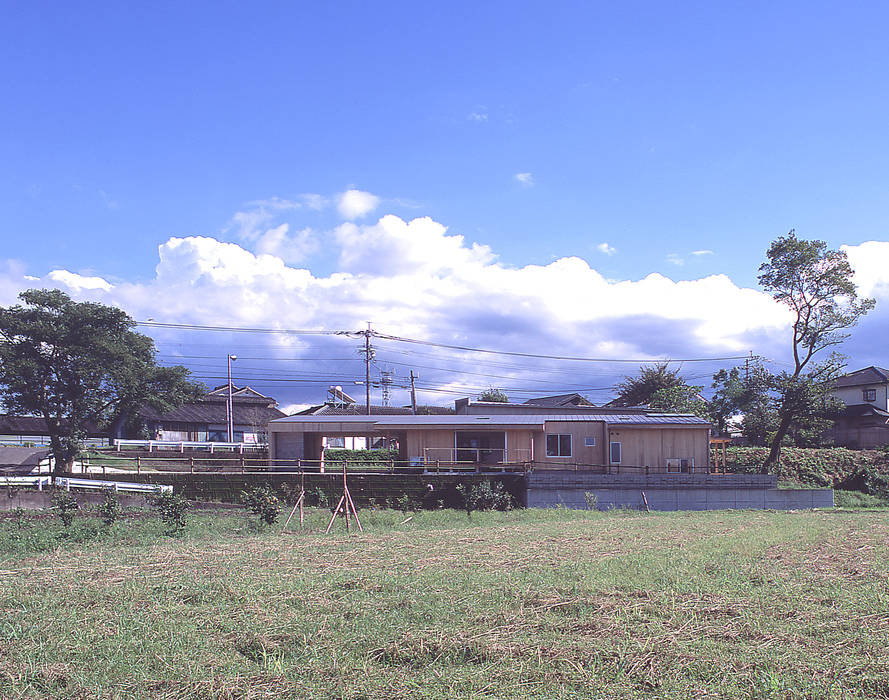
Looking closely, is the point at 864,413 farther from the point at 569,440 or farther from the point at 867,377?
the point at 569,440

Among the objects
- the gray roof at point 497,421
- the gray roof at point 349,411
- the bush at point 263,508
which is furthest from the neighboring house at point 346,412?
the bush at point 263,508

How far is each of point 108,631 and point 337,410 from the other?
42.9 meters

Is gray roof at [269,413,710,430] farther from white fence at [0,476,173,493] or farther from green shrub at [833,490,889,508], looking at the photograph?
white fence at [0,476,173,493]

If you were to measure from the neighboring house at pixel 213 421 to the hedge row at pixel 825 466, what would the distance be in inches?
1253

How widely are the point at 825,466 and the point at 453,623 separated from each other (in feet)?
112

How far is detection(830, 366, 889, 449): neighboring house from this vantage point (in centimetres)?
4603

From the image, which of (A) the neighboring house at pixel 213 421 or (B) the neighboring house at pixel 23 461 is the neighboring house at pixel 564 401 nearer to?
(A) the neighboring house at pixel 213 421

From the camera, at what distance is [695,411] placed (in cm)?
4250

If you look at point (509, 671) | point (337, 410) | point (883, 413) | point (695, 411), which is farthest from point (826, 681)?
point (883, 413)

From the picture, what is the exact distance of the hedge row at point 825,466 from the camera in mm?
32344

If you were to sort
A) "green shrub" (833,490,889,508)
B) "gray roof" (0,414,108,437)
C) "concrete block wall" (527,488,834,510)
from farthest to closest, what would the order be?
"gray roof" (0,414,108,437) → "green shrub" (833,490,889,508) → "concrete block wall" (527,488,834,510)

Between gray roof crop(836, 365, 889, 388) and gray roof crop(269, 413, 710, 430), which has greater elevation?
gray roof crop(836, 365, 889, 388)

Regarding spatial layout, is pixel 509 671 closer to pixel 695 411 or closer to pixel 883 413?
pixel 695 411

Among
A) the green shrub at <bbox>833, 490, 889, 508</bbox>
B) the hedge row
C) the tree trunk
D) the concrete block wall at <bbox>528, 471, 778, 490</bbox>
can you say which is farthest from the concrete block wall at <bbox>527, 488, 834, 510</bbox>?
the hedge row
